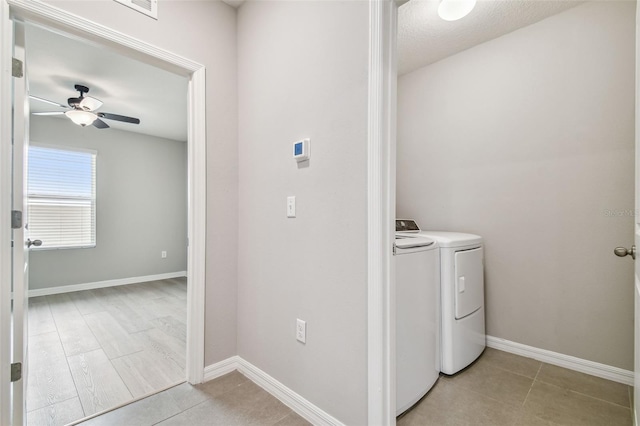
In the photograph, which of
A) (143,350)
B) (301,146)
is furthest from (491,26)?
(143,350)

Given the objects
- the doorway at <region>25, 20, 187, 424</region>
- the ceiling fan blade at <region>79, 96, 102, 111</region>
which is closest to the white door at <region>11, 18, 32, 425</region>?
the doorway at <region>25, 20, 187, 424</region>

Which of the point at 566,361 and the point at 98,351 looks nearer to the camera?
the point at 566,361

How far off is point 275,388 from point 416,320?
95 cm

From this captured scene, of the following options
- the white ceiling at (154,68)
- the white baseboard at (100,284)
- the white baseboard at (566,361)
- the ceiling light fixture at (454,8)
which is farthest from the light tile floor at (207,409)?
the white baseboard at (100,284)

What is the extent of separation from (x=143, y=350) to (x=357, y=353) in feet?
6.66

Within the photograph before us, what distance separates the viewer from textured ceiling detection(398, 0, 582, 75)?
81.0 inches

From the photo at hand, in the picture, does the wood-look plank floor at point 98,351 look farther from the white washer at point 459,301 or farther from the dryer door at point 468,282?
the dryer door at point 468,282

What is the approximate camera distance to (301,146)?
1.60 m

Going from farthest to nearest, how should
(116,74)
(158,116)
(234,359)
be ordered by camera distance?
(158,116) < (116,74) < (234,359)

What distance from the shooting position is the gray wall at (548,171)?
75.2 inches

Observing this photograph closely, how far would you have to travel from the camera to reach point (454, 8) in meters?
1.90

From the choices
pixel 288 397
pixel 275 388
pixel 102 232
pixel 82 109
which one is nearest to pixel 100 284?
pixel 102 232

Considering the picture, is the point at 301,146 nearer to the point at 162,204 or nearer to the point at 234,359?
the point at 234,359

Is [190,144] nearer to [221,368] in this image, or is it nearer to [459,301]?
[221,368]
